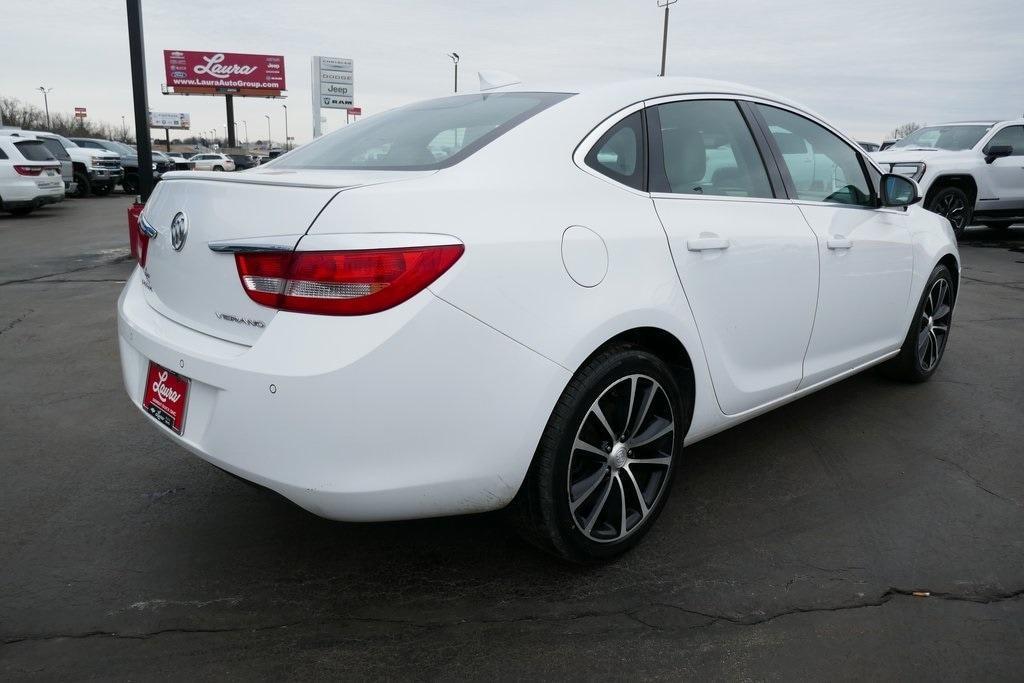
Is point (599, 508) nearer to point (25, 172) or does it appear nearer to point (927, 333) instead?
point (927, 333)

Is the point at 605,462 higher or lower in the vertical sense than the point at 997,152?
lower

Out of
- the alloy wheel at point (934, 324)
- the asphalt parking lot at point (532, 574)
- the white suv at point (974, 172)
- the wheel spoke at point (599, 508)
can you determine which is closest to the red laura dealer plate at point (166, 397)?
the asphalt parking lot at point (532, 574)

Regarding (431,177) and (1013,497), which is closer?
(431,177)

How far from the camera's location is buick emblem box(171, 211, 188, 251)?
232 cm

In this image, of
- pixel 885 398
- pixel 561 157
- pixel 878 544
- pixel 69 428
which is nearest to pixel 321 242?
pixel 561 157

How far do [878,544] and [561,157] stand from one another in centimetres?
176

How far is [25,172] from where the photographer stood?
583 inches

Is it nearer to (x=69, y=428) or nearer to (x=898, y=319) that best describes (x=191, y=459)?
(x=69, y=428)

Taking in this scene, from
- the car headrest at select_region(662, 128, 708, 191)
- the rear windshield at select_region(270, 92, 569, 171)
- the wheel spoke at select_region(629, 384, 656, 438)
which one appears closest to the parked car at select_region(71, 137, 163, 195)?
the rear windshield at select_region(270, 92, 569, 171)

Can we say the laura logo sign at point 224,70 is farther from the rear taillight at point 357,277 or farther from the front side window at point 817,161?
the rear taillight at point 357,277

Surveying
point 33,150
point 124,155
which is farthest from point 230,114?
point 33,150

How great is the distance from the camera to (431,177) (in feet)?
7.10

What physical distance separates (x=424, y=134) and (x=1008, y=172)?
39.9 feet

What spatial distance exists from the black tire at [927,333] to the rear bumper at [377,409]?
120 inches
